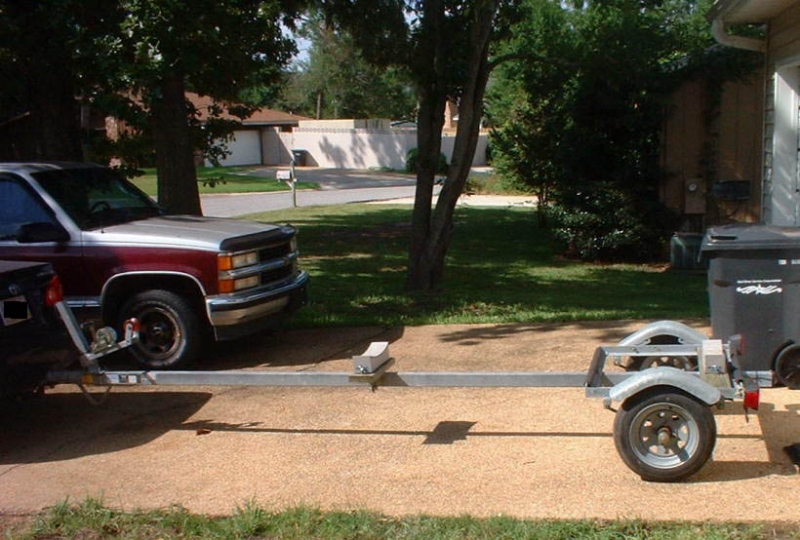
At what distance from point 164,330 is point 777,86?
836 cm

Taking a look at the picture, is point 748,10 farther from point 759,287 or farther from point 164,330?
point 164,330

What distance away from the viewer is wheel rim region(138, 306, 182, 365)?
8070 mm

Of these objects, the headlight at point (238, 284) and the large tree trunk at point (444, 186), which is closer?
the headlight at point (238, 284)

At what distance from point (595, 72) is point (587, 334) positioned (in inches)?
223

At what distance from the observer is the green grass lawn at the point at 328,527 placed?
15.1 feet

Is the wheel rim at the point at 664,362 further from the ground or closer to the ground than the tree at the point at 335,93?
closer to the ground

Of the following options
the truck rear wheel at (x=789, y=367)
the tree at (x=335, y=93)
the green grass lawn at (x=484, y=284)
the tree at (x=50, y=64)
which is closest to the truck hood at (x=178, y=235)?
the green grass lawn at (x=484, y=284)

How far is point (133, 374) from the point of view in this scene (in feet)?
20.7

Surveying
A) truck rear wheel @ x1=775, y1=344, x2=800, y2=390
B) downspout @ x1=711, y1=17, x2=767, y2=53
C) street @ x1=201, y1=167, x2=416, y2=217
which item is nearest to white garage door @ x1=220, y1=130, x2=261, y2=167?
street @ x1=201, y1=167, x2=416, y2=217

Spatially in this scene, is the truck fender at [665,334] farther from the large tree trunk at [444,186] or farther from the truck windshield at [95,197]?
the large tree trunk at [444,186]

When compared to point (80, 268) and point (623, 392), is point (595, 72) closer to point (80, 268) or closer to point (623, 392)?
point (80, 268)

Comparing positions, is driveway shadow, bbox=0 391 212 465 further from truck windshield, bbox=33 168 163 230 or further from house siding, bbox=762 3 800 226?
house siding, bbox=762 3 800 226

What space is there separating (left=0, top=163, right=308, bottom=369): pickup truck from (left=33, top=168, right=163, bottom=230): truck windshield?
13 millimetres

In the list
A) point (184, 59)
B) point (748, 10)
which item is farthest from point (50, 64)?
point (748, 10)
